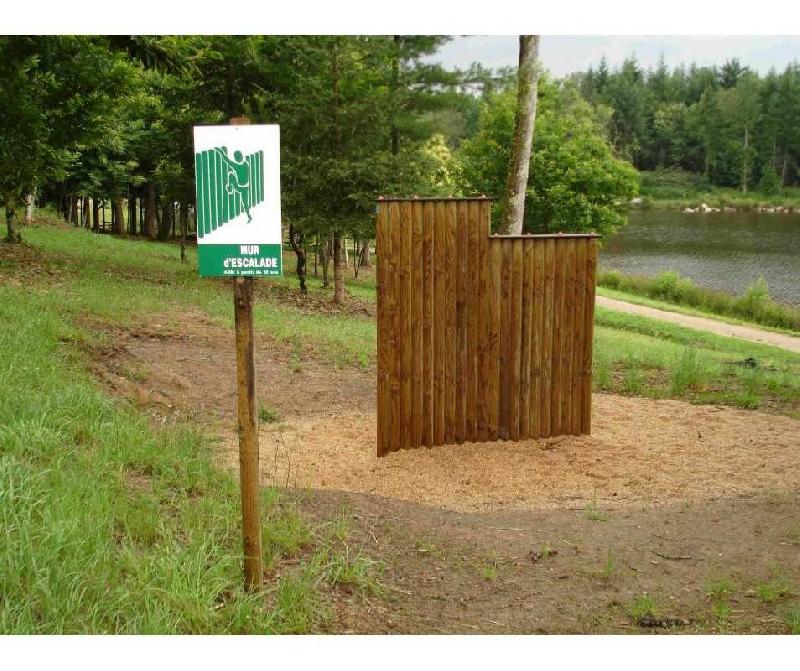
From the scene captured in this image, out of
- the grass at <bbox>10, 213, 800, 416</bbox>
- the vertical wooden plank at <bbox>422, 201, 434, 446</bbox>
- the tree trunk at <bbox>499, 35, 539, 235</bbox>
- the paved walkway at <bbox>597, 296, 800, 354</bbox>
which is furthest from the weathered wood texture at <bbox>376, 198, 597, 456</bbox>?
the paved walkway at <bbox>597, 296, 800, 354</bbox>

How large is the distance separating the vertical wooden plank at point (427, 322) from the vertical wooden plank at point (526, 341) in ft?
2.93

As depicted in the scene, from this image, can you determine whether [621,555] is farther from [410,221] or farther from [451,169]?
[451,169]

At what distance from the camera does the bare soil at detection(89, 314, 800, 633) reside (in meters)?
4.49

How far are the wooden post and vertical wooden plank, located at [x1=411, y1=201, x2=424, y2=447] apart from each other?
368 centimetres

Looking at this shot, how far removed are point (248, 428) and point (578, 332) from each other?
4758mm

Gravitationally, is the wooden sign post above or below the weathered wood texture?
above

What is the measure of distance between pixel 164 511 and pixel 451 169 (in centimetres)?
2606

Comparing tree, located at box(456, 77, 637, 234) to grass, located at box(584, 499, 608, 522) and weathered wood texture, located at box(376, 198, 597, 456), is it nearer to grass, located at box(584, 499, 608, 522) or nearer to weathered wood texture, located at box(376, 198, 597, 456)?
weathered wood texture, located at box(376, 198, 597, 456)

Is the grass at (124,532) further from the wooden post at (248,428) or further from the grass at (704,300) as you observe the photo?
the grass at (704,300)

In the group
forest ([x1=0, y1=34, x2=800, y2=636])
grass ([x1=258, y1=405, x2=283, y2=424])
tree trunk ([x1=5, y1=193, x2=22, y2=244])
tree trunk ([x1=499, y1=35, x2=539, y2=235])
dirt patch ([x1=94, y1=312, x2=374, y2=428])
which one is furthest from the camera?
tree trunk ([x1=5, y1=193, x2=22, y2=244])

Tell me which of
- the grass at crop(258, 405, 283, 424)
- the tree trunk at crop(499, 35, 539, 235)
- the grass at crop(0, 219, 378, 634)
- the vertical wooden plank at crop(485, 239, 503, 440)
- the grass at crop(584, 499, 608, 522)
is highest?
the tree trunk at crop(499, 35, 539, 235)

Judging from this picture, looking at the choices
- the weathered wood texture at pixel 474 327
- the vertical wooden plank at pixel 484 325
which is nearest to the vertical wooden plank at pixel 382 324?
the weathered wood texture at pixel 474 327

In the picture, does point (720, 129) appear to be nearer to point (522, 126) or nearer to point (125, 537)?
point (522, 126)

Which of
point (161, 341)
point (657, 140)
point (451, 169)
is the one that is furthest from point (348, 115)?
point (657, 140)
